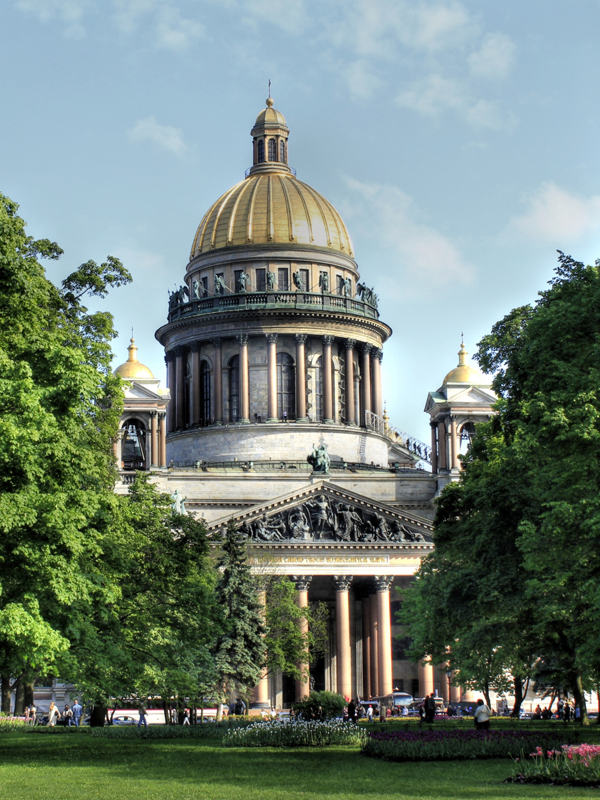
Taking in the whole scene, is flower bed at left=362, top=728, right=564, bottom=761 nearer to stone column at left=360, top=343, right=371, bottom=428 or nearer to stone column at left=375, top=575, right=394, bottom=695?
stone column at left=375, top=575, right=394, bottom=695

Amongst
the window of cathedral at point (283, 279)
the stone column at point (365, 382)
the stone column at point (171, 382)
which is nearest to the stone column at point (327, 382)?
the stone column at point (365, 382)

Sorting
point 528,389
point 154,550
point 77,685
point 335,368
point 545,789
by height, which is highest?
point 335,368

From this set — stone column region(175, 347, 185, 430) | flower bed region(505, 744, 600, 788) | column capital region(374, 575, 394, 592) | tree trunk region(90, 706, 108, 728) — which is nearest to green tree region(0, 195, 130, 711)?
flower bed region(505, 744, 600, 788)

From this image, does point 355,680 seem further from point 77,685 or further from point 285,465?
point 77,685

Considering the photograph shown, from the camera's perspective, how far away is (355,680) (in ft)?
284

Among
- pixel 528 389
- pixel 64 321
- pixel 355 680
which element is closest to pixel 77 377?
pixel 64 321

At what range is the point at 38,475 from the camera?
29.9m

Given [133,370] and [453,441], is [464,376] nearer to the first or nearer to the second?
[453,441]

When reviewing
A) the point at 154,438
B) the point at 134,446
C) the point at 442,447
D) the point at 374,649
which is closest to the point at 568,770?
the point at 374,649

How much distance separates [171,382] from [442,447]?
873 inches

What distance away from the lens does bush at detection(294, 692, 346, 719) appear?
46.1 m

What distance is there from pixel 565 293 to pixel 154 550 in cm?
1647

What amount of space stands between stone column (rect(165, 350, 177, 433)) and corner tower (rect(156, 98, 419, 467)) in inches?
5.1

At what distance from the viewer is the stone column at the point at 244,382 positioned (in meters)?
94.6
